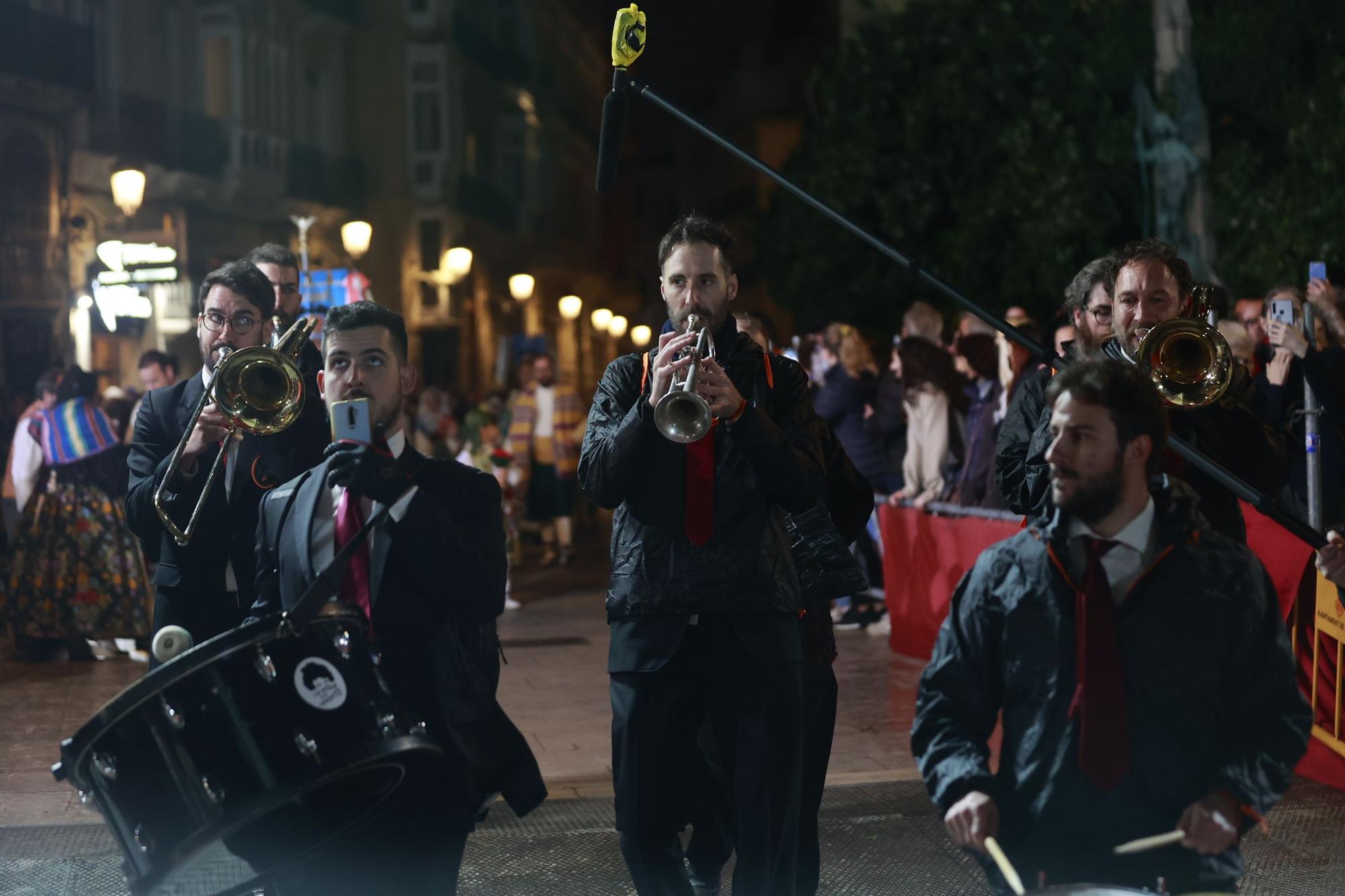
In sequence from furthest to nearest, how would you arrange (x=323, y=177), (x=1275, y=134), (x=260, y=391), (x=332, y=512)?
(x=323, y=177), (x=1275, y=134), (x=260, y=391), (x=332, y=512)

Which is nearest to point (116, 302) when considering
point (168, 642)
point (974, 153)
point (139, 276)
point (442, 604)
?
point (139, 276)

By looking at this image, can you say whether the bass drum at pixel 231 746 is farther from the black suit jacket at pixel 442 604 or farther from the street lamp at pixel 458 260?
the street lamp at pixel 458 260

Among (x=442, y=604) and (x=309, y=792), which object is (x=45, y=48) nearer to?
(x=442, y=604)

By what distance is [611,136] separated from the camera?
569 cm

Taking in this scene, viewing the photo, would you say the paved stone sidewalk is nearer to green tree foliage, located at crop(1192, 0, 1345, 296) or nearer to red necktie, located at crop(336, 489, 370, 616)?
red necktie, located at crop(336, 489, 370, 616)

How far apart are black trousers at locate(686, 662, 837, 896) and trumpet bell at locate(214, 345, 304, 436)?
1589 mm

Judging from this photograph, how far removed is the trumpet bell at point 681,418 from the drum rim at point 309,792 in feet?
3.77

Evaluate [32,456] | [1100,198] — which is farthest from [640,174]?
[32,456]

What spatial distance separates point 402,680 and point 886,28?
26217mm

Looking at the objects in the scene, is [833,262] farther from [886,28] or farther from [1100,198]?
[1100,198]

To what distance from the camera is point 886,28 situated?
2877 centimetres

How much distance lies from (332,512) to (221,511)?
1.32m

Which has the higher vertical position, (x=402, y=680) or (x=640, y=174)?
(x=640, y=174)

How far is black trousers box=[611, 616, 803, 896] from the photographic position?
4789mm
